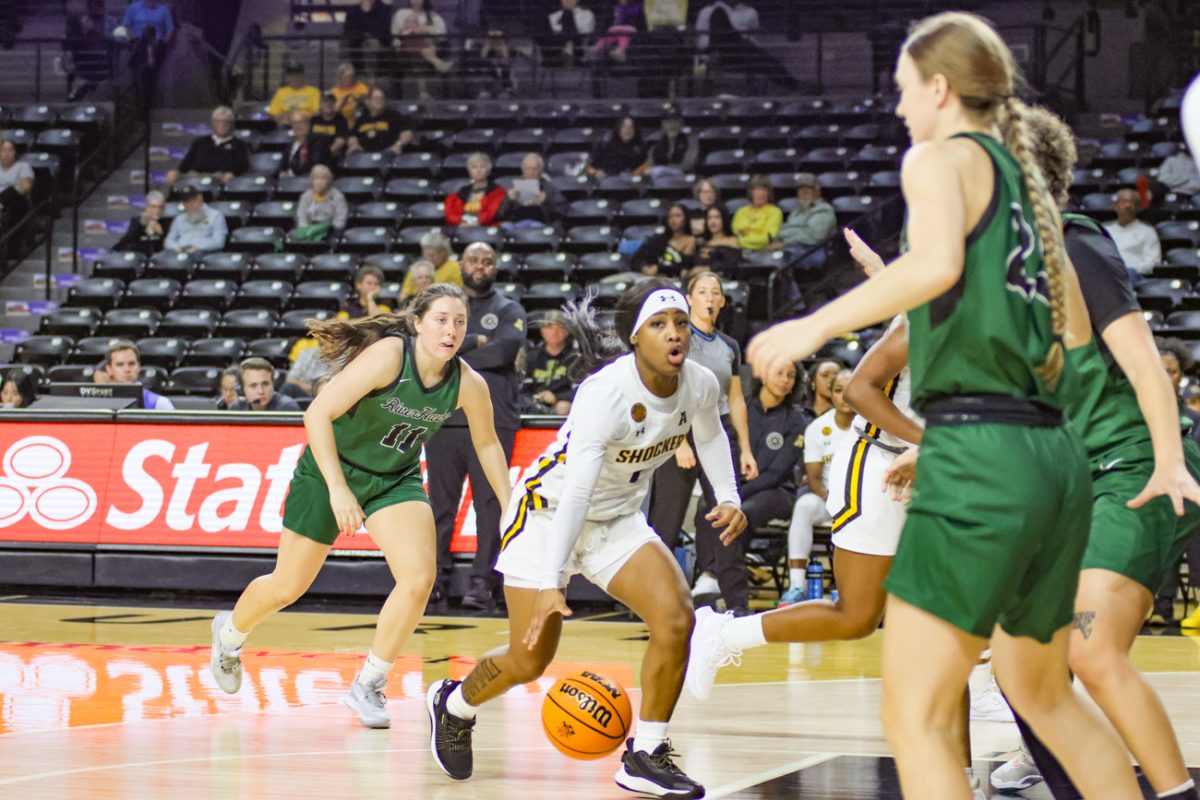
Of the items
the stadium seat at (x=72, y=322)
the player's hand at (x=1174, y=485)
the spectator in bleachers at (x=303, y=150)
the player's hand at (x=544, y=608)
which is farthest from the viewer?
the spectator in bleachers at (x=303, y=150)

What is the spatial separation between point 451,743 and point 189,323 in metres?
11.1

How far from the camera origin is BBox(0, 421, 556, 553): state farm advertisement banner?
10586 millimetres

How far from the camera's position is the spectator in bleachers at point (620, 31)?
762 inches

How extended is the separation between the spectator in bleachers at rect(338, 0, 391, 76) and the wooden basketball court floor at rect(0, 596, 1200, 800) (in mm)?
11890

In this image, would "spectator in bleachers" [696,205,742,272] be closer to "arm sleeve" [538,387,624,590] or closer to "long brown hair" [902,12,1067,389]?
"arm sleeve" [538,387,624,590]

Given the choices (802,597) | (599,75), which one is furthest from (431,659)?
(599,75)

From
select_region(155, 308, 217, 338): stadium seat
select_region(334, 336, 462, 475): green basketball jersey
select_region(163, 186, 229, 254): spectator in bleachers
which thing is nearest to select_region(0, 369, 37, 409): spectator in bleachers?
select_region(155, 308, 217, 338): stadium seat

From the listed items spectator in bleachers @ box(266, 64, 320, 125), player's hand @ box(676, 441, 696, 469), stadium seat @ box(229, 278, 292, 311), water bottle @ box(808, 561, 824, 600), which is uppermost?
spectator in bleachers @ box(266, 64, 320, 125)

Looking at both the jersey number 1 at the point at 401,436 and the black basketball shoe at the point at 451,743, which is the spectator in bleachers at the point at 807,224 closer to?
the jersey number 1 at the point at 401,436

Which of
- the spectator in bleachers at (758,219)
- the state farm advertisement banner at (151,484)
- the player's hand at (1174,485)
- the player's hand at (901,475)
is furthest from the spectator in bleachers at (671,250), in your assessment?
the player's hand at (1174,485)

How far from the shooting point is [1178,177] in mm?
15078

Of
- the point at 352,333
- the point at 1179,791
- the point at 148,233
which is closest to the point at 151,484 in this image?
the point at 352,333

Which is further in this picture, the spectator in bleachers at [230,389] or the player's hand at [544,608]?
the spectator in bleachers at [230,389]

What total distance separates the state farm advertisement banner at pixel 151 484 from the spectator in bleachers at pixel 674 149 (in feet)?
24.6
